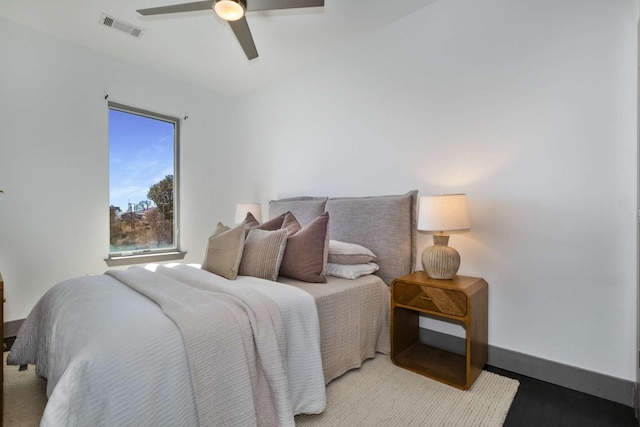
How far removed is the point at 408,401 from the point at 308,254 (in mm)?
1044

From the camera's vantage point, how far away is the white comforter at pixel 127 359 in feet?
3.11

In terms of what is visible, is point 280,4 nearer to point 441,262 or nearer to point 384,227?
point 384,227

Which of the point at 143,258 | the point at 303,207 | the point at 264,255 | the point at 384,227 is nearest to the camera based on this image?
the point at 264,255

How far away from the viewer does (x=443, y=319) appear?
2.32 meters

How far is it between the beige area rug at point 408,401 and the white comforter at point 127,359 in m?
0.18

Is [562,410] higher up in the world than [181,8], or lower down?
lower down

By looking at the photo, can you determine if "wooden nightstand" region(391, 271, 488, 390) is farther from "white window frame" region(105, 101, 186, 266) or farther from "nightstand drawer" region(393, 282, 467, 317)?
"white window frame" region(105, 101, 186, 266)

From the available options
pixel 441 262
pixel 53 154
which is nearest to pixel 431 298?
pixel 441 262

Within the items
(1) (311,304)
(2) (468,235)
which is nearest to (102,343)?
(1) (311,304)

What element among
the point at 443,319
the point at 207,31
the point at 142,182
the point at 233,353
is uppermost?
the point at 207,31

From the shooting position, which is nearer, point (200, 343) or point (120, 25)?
point (200, 343)

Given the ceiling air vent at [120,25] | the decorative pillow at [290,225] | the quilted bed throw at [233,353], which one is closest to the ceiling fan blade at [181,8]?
the ceiling air vent at [120,25]

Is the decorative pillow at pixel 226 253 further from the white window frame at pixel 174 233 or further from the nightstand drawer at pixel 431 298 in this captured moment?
the white window frame at pixel 174 233

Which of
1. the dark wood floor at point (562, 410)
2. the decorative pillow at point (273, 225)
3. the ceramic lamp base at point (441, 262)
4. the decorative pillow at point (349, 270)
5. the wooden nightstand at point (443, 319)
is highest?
the decorative pillow at point (273, 225)
